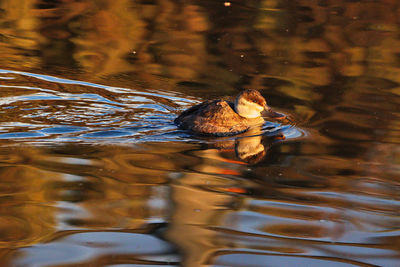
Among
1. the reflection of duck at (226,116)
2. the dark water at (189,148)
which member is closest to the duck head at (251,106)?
the reflection of duck at (226,116)

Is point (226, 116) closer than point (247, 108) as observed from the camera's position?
Yes

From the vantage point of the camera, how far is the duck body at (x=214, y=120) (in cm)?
826

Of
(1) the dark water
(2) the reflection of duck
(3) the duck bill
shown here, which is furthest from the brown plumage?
(1) the dark water

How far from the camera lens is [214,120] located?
8.30 m

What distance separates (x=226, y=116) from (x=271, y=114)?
711mm

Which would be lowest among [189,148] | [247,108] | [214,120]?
[189,148]

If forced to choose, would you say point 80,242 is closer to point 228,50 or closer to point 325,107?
point 325,107

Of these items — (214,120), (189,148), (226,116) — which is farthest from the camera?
(226,116)

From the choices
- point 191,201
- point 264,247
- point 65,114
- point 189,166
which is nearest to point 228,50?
point 65,114

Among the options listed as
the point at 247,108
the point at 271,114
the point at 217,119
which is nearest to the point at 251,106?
the point at 247,108

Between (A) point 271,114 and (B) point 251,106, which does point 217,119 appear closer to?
(B) point 251,106

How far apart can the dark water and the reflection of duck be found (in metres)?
0.20

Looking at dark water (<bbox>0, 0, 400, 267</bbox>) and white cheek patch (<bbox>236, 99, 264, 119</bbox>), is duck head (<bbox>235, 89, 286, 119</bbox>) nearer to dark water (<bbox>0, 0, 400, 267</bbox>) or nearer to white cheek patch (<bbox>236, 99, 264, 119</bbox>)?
white cheek patch (<bbox>236, 99, 264, 119</bbox>)

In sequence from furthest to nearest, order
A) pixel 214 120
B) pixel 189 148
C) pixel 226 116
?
pixel 226 116, pixel 214 120, pixel 189 148
